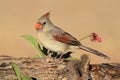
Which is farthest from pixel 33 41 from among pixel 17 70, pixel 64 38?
pixel 17 70

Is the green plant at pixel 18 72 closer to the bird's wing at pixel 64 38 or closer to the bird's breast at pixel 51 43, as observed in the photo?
the bird's breast at pixel 51 43

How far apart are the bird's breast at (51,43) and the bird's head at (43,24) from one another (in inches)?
3.1

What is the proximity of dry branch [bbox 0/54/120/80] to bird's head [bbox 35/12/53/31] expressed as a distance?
22.5 inches

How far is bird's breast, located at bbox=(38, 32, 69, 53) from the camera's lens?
7.59 metres

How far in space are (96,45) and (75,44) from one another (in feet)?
22.2

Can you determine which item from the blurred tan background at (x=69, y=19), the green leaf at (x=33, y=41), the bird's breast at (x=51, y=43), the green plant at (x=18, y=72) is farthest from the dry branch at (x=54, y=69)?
the blurred tan background at (x=69, y=19)

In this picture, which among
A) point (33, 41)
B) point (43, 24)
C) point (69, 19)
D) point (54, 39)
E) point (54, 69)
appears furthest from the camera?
point (69, 19)

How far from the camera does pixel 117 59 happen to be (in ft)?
43.7

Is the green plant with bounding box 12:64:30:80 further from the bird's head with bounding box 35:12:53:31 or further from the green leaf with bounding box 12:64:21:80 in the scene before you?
the bird's head with bounding box 35:12:53:31

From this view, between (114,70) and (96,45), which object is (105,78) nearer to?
(114,70)

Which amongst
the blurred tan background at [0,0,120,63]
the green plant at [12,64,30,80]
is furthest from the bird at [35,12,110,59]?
the blurred tan background at [0,0,120,63]

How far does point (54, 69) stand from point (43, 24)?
0.81 m

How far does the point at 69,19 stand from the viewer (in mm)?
18312

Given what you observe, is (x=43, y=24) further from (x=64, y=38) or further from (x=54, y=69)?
(x=54, y=69)
